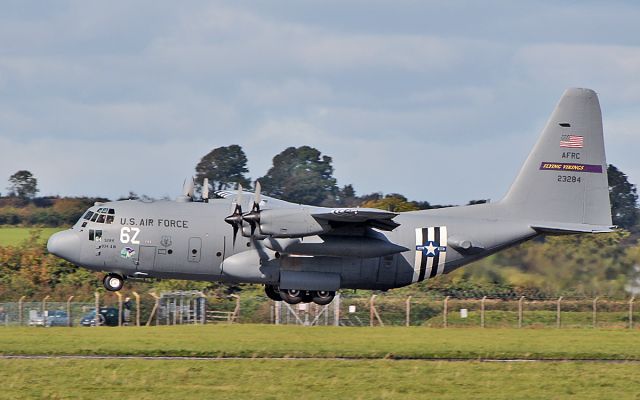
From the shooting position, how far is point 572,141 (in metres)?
32.8

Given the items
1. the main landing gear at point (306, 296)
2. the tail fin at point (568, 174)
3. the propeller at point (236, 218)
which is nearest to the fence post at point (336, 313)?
the main landing gear at point (306, 296)

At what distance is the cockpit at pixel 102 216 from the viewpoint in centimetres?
3027

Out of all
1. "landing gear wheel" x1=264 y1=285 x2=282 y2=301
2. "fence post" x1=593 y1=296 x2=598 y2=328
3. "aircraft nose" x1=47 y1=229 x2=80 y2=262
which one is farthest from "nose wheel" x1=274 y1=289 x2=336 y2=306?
"fence post" x1=593 y1=296 x2=598 y2=328

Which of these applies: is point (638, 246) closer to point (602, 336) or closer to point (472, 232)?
point (602, 336)

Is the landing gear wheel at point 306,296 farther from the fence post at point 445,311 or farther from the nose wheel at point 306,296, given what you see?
the fence post at point 445,311

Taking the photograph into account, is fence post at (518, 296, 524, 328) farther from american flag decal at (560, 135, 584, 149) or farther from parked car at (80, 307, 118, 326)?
parked car at (80, 307, 118, 326)

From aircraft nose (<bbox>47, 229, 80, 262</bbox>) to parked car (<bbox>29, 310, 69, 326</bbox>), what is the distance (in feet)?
22.0

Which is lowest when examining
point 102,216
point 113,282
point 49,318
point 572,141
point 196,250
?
point 49,318

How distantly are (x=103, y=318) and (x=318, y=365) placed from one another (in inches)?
497

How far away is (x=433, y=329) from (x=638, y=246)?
8082mm

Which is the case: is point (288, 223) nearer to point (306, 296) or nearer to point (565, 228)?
point (306, 296)

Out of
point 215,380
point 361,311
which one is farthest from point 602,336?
point 215,380

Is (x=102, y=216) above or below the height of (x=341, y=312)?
above

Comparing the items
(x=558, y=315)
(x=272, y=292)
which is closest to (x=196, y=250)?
(x=272, y=292)
